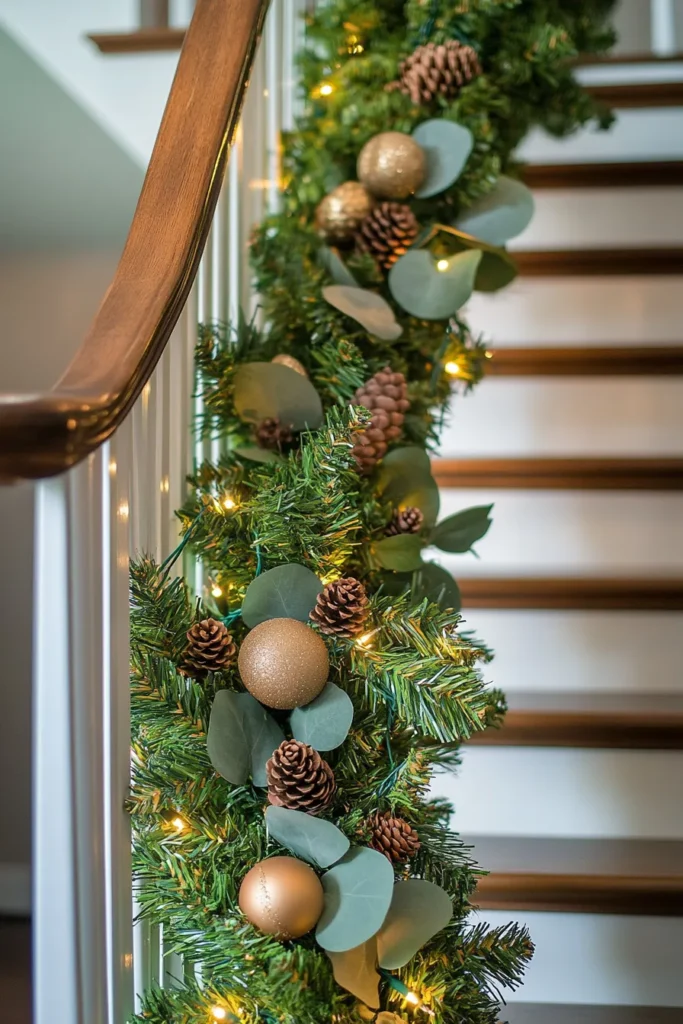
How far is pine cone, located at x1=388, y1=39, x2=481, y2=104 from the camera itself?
3.94ft

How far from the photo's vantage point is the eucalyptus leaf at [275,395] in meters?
0.96

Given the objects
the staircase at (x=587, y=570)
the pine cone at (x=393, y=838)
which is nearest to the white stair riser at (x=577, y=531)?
the staircase at (x=587, y=570)

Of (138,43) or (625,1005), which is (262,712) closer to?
(625,1005)

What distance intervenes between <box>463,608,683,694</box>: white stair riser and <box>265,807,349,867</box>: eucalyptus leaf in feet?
2.52

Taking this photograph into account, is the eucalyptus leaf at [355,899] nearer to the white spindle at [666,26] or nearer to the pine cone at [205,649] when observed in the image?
the pine cone at [205,649]

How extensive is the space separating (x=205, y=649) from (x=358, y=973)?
0.95ft

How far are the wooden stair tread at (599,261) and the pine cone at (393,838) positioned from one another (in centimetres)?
121

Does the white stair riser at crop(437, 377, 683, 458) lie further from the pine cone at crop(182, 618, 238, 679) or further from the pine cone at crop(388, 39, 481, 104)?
the pine cone at crop(182, 618, 238, 679)

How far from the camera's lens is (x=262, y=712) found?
0.78 metres

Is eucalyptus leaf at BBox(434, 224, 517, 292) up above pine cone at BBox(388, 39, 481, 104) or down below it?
below

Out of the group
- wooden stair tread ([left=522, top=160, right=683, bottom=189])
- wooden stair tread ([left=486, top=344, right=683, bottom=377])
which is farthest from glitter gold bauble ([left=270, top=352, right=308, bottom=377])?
wooden stair tread ([left=522, top=160, right=683, bottom=189])

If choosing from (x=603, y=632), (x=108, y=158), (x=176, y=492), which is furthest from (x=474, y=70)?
(x=108, y=158)

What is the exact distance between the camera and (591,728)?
1.29 meters

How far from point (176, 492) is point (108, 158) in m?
1.34
